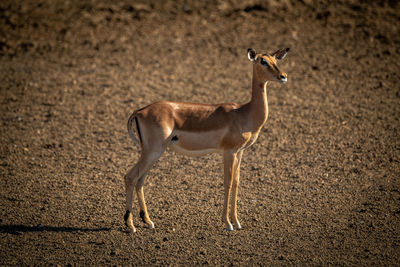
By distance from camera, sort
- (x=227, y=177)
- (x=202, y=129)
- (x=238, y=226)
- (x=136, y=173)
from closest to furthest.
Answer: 1. (x=136, y=173)
2. (x=202, y=129)
3. (x=227, y=177)
4. (x=238, y=226)

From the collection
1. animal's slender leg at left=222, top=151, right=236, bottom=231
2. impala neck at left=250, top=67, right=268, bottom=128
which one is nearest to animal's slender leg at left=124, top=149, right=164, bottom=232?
animal's slender leg at left=222, top=151, right=236, bottom=231

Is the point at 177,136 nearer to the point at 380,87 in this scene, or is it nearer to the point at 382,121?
the point at 382,121

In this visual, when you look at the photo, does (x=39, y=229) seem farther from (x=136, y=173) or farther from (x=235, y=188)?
(x=235, y=188)

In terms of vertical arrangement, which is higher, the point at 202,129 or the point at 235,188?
the point at 202,129

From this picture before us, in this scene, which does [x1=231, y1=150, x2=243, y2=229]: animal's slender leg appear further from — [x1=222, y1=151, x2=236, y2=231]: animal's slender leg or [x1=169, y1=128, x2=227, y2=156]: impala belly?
[x1=169, y1=128, x2=227, y2=156]: impala belly

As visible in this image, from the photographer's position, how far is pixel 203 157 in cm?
1087

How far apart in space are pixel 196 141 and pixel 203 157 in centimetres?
277

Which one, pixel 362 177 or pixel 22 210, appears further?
pixel 362 177

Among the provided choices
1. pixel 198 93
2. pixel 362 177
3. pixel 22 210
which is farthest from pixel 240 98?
pixel 22 210

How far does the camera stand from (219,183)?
9867 mm

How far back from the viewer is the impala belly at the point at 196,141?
811 cm

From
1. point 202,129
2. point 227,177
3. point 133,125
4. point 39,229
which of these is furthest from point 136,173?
point 39,229

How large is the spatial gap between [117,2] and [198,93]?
6.86 meters

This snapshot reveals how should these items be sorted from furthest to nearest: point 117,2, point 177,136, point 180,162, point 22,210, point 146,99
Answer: point 117,2, point 146,99, point 180,162, point 22,210, point 177,136
